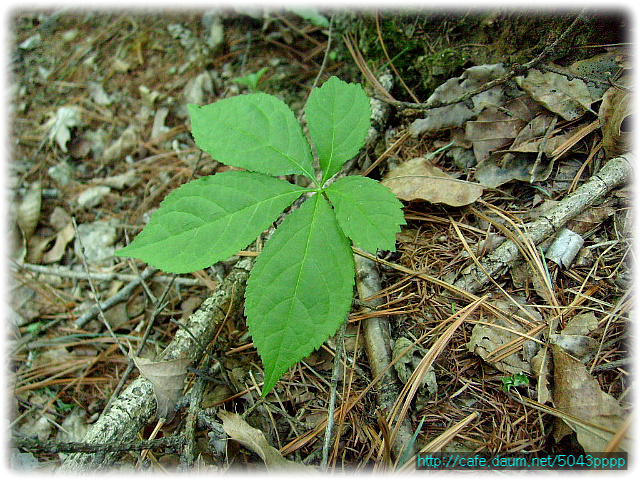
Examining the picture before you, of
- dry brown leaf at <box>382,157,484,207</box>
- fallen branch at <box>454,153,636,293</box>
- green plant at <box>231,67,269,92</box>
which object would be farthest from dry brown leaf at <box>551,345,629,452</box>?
green plant at <box>231,67,269,92</box>

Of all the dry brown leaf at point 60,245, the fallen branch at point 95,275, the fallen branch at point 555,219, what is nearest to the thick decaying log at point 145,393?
the fallen branch at point 95,275

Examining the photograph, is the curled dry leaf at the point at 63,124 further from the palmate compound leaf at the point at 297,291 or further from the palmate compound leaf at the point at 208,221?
the palmate compound leaf at the point at 297,291

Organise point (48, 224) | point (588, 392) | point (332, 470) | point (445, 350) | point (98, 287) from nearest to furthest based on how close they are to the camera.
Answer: point (588, 392) → point (332, 470) → point (445, 350) → point (98, 287) → point (48, 224)

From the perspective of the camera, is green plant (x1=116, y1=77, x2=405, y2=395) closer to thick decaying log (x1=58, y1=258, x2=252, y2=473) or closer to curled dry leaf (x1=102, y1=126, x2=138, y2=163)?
thick decaying log (x1=58, y1=258, x2=252, y2=473)

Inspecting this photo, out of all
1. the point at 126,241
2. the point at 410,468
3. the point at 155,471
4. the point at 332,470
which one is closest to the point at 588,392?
the point at 410,468

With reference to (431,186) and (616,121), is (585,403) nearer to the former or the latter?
(431,186)

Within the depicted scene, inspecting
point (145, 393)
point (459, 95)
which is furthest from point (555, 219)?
point (145, 393)

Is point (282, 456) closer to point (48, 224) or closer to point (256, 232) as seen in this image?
point (256, 232)
